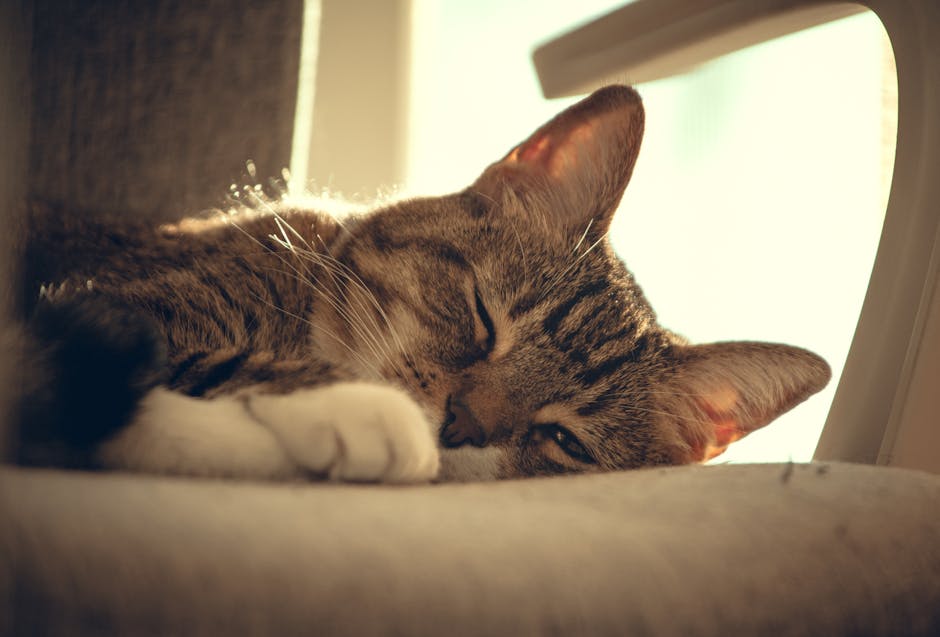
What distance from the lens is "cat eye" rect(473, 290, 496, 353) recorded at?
3.33 ft

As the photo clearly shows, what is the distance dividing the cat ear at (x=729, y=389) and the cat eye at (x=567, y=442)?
0.48 feet

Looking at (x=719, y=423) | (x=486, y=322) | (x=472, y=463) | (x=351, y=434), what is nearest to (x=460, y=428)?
(x=472, y=463)

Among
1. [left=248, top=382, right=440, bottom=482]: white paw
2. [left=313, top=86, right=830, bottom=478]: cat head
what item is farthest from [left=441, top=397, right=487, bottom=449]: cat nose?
[left=248, top=382, right=440, bottom=482]: white paw

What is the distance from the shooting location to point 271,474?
58cm

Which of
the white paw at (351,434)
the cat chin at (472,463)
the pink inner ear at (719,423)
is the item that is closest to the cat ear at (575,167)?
the pink inner ear at (719,423)

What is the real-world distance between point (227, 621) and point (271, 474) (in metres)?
0.25

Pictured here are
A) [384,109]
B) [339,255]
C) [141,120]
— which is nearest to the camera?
[339,255]

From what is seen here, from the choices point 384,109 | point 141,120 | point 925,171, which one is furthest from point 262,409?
point 384,109

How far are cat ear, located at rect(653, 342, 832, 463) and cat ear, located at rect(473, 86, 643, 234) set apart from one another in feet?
0.91

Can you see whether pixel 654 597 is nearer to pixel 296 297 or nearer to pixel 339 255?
pixel 296 297

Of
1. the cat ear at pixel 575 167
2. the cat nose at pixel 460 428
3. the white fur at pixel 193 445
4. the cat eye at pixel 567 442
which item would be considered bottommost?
the cat eye at pixel 567 442

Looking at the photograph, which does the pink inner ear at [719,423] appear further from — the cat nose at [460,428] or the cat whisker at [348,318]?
the cat whisker at [348,318]

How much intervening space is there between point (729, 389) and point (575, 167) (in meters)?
0.42

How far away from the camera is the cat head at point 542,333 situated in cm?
95
